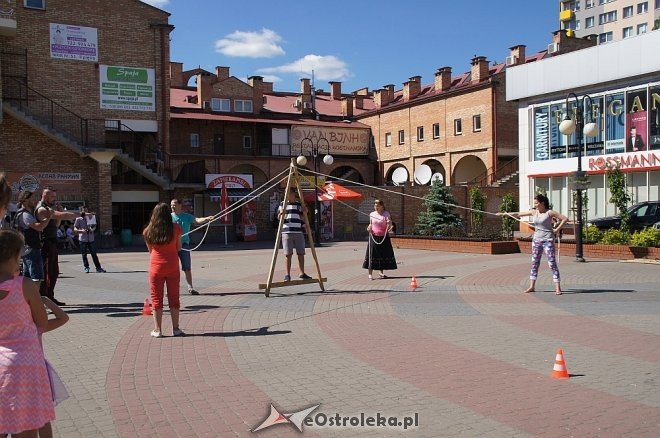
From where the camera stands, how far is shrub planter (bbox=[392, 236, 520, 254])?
21502 millimetres

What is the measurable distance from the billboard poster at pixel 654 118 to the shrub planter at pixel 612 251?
438 inches

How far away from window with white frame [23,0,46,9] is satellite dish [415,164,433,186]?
84.2ft

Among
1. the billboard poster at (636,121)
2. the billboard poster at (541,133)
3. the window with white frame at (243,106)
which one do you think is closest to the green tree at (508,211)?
the billboard poster at (541,133)

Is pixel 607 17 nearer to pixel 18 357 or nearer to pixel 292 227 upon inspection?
pixel 292 227

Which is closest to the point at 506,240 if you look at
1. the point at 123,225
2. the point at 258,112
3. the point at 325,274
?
the point at 325,274

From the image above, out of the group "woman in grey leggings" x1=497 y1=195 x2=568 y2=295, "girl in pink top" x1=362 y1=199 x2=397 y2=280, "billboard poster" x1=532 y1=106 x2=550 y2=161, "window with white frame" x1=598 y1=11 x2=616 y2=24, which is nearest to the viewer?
"woman in grey leggings" x1=497 y1=195 x2=568 y2=295

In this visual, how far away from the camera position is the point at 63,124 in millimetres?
31312

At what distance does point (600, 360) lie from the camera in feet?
23.2

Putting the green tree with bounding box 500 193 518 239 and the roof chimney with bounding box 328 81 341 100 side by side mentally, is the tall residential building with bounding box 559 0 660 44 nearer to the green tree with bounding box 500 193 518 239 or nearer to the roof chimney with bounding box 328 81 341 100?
the roof chimney with bounding box 328 81 341 100

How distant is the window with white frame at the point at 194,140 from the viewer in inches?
1818

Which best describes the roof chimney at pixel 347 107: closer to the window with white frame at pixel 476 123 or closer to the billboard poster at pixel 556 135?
the window with white frame at pixel 476 123

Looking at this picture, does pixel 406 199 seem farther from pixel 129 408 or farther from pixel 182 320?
pixel 129 408

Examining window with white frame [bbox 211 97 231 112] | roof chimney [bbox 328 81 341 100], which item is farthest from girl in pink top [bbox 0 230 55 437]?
roof chimney [bbox 328 81 341 100]

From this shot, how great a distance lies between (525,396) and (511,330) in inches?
121
